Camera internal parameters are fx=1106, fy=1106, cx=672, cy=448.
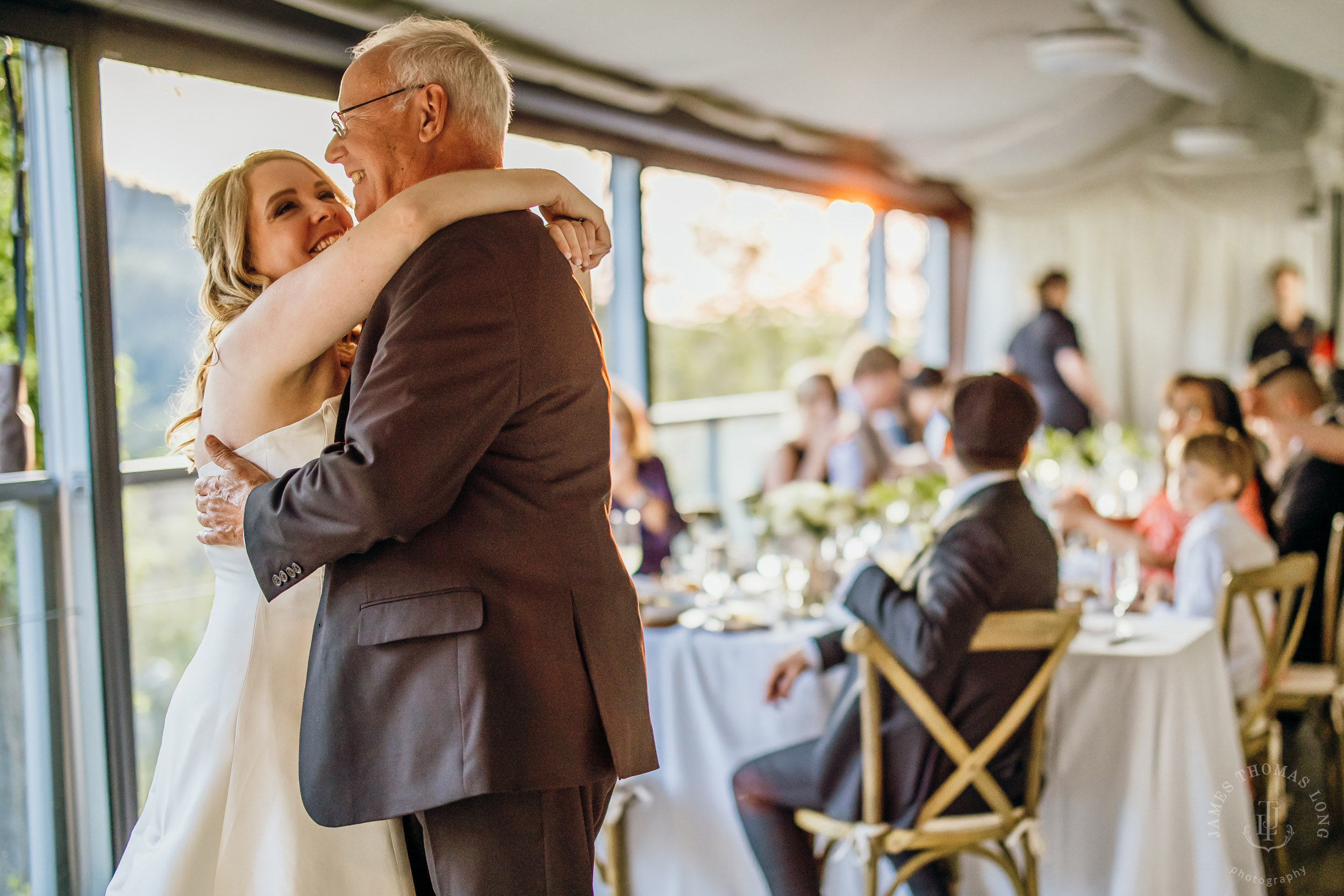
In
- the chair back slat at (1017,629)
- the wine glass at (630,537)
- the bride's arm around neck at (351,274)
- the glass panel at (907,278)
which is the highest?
the glass panel at (907,278)

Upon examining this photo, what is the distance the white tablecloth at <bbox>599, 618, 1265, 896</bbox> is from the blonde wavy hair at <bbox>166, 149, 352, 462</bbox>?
1378mm

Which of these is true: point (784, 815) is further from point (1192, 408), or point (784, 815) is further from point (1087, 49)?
point (1087, 49)

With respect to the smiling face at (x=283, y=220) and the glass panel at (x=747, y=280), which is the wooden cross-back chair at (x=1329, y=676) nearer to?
the smiling face at (x=283, y=220)

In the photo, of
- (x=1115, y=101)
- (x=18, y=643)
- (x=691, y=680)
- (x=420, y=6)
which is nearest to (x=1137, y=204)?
(x=1115, y=101)

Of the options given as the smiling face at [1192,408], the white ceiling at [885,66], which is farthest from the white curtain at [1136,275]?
the smiling face at [1192,408]

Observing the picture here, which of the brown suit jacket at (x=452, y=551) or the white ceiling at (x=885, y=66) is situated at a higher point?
the white ceiling at (x=885, y=66)

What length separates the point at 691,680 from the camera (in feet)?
8.91

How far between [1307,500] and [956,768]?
6.64ft

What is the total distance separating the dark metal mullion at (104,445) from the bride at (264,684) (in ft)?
4.59

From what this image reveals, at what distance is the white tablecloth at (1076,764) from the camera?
2389mm

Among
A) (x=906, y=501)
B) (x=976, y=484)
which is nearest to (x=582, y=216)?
(x=976, y=484)

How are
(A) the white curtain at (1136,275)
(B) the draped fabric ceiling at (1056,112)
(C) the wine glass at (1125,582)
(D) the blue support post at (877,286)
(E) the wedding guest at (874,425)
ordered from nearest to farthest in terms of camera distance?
(C) the wine glass at (1125,582)
(B) the draped fabric ceiling at (1056,112)
(E) the wedding guest at (874,425)
(D) the blue support post at (877,286)
(A) the white curtain at (1136,275)

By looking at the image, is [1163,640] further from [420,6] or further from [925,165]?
[925,165]

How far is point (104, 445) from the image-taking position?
113 inches
